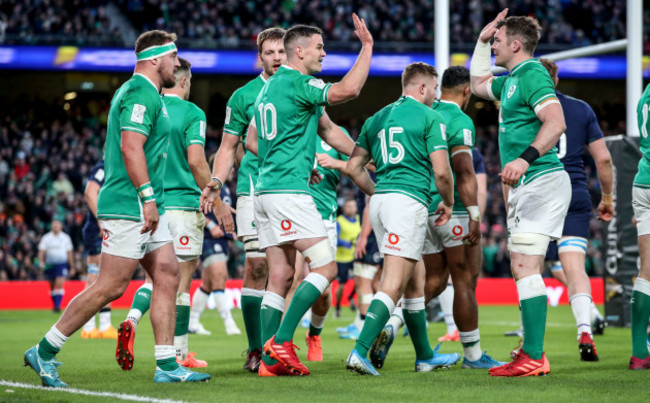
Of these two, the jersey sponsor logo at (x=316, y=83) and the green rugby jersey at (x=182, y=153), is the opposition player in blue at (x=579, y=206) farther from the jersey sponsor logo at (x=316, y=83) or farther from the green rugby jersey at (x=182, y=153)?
the green rugby jersey at (x=182, y=153)

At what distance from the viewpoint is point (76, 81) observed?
31.9 m

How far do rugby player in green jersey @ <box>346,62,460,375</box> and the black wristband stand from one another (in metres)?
0.64

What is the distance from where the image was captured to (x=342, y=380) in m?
5.70

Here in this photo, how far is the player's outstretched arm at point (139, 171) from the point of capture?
17.5 ft

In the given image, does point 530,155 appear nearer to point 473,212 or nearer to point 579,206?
point 473,212

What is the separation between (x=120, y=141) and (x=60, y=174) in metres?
20.8

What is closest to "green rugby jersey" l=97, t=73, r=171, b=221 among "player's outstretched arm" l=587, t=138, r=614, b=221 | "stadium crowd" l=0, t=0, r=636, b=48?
"player's outstretched arm" l=587, t=138, r=614, b=221

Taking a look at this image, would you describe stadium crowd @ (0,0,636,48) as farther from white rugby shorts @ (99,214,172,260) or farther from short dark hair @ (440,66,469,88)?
white rugby shorts @ (99,214,172,260)

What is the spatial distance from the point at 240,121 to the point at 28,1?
2411cm

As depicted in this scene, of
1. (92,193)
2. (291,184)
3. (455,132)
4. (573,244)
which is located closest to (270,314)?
(291,184)

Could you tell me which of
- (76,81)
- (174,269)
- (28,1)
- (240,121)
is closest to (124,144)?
(174,269)

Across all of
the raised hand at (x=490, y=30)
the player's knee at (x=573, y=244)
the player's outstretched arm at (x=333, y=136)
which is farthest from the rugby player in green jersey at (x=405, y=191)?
the player's knee at (x=573, y=244)

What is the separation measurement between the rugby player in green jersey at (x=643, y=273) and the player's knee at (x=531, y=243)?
1010 mm

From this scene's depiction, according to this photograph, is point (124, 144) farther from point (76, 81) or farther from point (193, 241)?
point (76, 81)
